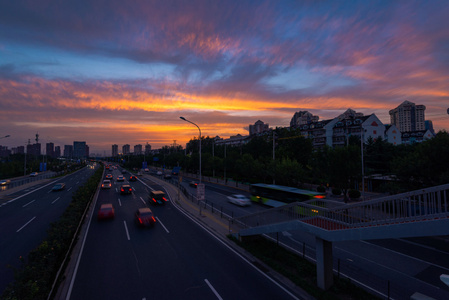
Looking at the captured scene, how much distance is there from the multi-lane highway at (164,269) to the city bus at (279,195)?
12.7 metres

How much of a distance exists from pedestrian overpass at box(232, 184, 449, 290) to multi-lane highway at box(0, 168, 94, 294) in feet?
39.8

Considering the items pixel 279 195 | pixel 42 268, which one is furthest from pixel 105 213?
pixel 279 195

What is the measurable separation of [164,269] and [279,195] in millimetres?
19653

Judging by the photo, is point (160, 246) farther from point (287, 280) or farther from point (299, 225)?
point (299, 225)

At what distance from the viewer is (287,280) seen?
36.0 ft

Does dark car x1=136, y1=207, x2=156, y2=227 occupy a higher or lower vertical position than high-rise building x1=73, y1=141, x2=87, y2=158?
lower

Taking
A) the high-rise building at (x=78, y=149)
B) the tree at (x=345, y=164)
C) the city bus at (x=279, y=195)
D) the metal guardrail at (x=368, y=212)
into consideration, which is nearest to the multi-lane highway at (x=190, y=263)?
the metal guardrail at (x=368, y=212)

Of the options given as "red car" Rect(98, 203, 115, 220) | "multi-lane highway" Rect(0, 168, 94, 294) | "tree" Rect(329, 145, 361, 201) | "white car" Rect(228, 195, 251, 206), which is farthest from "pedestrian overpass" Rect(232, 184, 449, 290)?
"tree" Rect(329, 145, 361, 201)

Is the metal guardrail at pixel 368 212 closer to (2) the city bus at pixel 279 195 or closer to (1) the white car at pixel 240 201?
(2) the city bus at pixel 279 195

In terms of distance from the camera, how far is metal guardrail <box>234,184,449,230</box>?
7.07m

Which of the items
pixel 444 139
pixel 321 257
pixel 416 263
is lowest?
pixel 416 263

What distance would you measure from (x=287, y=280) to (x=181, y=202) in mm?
21046

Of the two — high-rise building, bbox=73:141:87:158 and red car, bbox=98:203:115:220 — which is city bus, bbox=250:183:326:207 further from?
high-rise building, bbox=73:141:87:158

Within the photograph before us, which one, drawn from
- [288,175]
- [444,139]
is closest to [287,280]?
[444,139]
